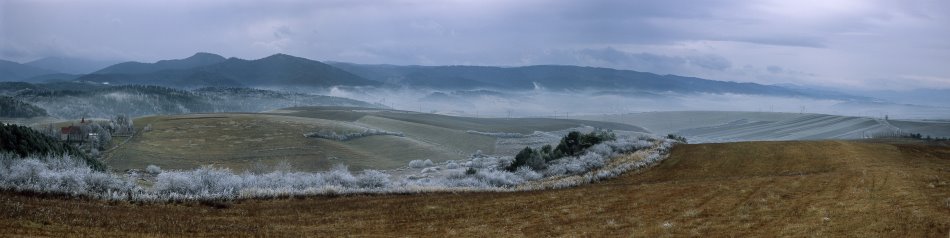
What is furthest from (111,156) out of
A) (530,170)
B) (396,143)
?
(530,170)

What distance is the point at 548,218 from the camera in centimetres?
2088

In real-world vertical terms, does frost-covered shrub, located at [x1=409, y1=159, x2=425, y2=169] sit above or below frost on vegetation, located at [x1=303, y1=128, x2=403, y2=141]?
below

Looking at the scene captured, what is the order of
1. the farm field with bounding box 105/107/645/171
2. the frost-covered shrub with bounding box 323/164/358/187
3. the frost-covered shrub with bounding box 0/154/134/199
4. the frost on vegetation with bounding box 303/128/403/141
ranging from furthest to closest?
the frost on vegetation with bounding box 303/128/403/141
the farm field with bounding box 105/107/645/171
the frost-covered shrub with bounding box 323/164/358/187
the frost-covered shrub with bounding box 0/154/134/199

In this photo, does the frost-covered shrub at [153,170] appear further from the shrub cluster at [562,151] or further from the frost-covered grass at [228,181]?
the frost-covered grass at [228,181]

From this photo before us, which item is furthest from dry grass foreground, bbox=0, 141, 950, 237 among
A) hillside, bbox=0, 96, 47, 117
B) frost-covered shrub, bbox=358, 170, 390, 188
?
hillside, bbox=0, 96, 47, 117

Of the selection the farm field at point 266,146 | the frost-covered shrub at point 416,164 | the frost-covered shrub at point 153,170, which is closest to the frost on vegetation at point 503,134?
the farm field at point 266,146

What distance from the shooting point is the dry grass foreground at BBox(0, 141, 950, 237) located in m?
17.5

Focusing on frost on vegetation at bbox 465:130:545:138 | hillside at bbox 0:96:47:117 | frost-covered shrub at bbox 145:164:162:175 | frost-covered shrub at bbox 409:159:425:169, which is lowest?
frost-covered shrub at bbox 409:159:425:169

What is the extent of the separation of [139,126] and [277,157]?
3332 centimetres

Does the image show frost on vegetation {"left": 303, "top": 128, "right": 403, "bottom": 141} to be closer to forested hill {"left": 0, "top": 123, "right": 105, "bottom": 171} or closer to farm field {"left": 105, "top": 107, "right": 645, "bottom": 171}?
farm field {"left": 105, "top": 107, "right": 645, "bottom": 171}

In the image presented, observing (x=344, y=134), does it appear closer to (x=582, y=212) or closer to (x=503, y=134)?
(x=503, y=134)

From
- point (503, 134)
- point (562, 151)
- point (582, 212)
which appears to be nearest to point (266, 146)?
point (562, 151)

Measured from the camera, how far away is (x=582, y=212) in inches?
852

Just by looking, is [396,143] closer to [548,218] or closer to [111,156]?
[111,156]
